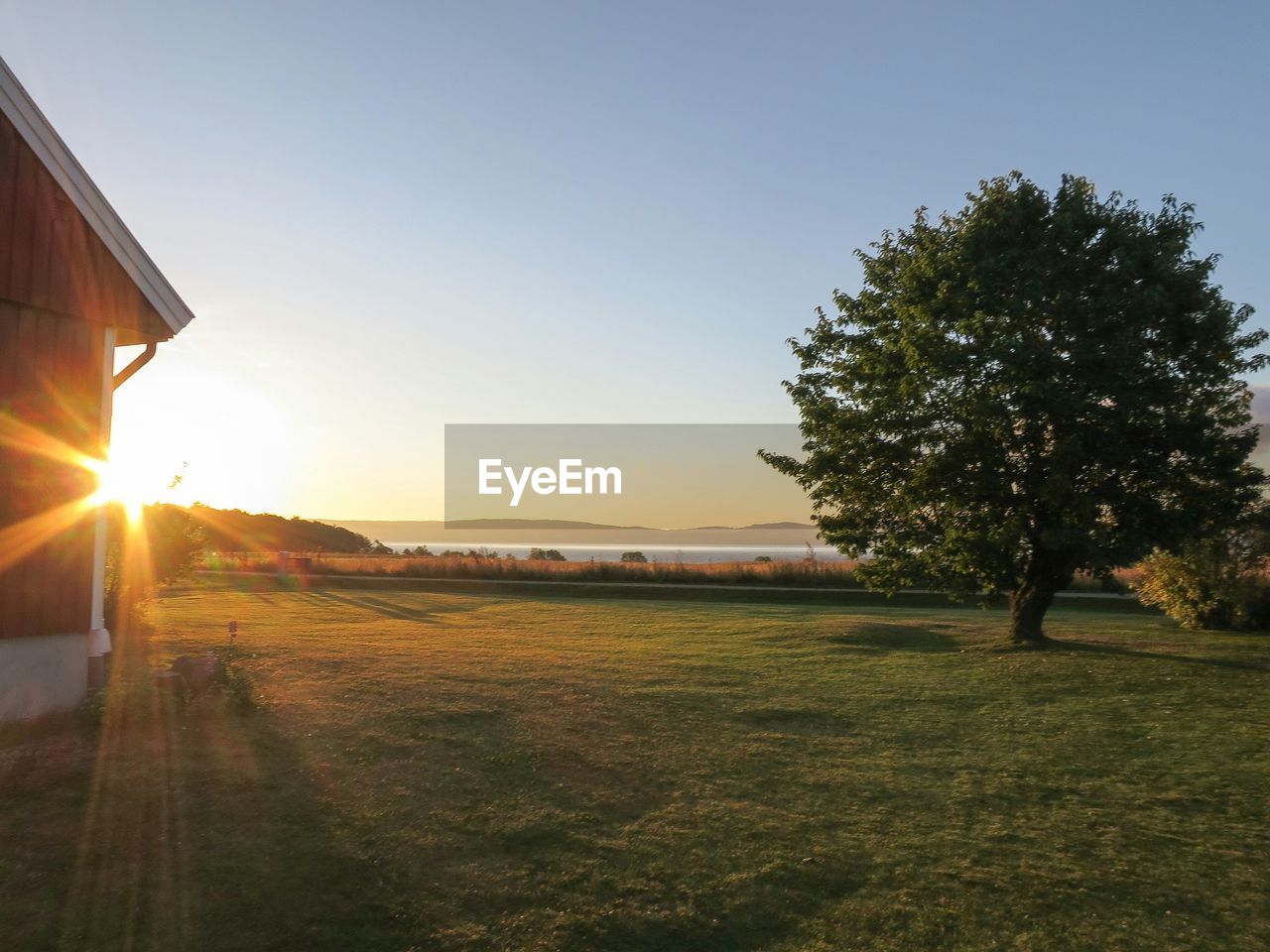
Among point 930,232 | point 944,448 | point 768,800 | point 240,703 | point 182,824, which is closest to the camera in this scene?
point 182,824

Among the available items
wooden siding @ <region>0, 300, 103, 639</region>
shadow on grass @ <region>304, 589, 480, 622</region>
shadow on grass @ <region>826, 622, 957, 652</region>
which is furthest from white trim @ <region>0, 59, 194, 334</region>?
shadow on grass @ <region>304, 589, 480, 622</region>

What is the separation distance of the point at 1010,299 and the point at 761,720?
28.0 ft

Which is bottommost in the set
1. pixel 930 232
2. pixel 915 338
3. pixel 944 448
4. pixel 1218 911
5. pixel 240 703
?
pixel 1218 911

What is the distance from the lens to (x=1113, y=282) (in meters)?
15.6

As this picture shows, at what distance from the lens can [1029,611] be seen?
57.3 feet

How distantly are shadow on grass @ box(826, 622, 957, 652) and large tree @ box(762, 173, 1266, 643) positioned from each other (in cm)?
173

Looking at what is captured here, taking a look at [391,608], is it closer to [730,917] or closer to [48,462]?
[48,462]

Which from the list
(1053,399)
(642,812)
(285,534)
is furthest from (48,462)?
(285,534)

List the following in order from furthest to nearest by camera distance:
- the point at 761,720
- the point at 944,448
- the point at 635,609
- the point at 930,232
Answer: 1. the point at 635,609
2. the point at 930,232
3. the point at 944,448
4. the point at 761,720

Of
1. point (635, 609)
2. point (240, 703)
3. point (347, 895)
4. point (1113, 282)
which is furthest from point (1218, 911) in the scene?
point (635, 609)

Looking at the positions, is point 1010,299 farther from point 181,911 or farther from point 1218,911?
point 181,911

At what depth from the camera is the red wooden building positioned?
8961 mm

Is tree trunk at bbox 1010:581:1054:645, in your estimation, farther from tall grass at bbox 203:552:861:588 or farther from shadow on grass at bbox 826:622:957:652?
tall grass at bbox 203:552:861:588

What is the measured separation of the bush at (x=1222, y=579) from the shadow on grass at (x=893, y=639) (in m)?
5.07
